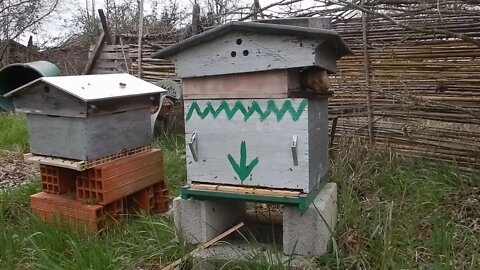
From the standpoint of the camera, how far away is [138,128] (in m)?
3.54

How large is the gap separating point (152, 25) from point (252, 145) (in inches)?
357

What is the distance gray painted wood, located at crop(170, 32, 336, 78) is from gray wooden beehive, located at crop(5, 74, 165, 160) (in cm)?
76

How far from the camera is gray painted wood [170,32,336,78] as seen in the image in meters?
2.39

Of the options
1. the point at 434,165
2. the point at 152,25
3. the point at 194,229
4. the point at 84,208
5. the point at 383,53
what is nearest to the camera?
the point at 194,229

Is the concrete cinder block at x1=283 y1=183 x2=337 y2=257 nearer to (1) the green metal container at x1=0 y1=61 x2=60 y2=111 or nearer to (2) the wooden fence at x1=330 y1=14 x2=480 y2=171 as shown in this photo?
(2) the wooden fence at x1=330 y1=14 x2=480 y2=171

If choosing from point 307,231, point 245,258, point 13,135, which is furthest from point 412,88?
point 13,135

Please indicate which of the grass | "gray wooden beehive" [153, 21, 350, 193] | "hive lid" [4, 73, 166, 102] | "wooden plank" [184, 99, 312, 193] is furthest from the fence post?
"wooden plank" [184, 99, 312, 193]

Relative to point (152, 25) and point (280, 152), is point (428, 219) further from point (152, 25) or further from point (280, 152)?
point (152, 25)

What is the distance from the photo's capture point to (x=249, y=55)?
2500mm

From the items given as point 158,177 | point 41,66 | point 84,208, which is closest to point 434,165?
point 158,177

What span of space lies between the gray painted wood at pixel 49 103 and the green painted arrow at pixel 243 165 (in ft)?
3.60

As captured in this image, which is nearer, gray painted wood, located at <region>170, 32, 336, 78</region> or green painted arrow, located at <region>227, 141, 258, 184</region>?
gray painted wood, located at <region>170, 32, 336, 78</region>

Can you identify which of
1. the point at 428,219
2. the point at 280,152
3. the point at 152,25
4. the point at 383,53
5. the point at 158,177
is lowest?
the point at 428,219

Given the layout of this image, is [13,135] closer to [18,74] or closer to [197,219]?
[18,74]
